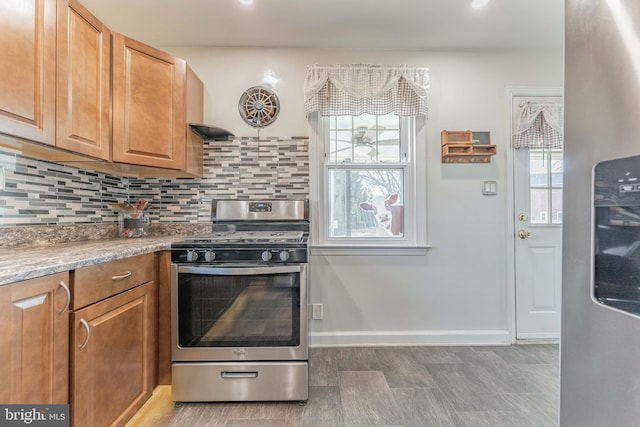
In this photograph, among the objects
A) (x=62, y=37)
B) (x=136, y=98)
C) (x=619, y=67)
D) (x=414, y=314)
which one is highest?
(x=62, y=37)

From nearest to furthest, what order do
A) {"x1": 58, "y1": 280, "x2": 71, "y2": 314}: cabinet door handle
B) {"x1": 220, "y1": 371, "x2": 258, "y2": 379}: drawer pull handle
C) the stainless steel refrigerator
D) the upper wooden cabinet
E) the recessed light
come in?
the stainless steel refrigerator
{"x1": 58, "y1": 280, "x2": 71, "y2": 314}: cabinet door handle
the upper wooden cabinet
{"x1": 220, "y1": 371, "x2": 258, "y2": 379}: drawer pull handle
the recessed light

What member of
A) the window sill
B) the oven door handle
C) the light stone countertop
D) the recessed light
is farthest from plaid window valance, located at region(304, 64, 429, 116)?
the light stone countertop

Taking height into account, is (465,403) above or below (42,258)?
below

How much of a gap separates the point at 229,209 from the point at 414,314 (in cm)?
168

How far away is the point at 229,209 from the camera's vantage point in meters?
2.17

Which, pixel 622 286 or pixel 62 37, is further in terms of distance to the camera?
pixel 62 37

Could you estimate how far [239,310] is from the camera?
1532mm

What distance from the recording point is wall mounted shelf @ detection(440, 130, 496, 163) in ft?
7.13

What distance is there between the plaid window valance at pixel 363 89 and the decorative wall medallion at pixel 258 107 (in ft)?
0.92

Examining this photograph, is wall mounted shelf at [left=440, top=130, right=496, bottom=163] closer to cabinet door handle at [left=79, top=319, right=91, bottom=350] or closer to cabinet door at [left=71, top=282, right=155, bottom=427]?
cabinet door at [left=71, top=282, right=155, bottom=427]

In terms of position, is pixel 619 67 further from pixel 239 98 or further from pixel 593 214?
pixel 239 98

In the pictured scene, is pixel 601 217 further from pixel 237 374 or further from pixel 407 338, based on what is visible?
pixel 407 338

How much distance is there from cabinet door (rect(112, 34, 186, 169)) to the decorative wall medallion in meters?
0.48

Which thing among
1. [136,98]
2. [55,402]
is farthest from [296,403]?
[136,98]
